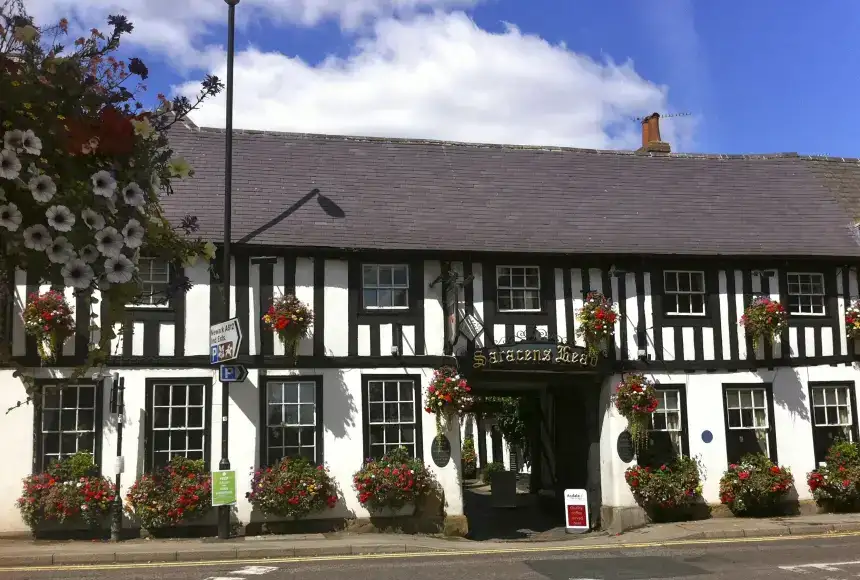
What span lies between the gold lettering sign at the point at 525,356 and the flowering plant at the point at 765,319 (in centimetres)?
398

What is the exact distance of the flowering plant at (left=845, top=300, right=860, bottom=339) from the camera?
698 inches

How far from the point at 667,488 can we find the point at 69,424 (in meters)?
11.3

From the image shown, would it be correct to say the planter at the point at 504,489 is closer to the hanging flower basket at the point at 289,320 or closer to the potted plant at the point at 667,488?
the potted plant at the point at 667,488

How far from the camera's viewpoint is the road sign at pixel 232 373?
1456 cm

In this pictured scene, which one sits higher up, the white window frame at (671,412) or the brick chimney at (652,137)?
the brick chimney at (652,137)

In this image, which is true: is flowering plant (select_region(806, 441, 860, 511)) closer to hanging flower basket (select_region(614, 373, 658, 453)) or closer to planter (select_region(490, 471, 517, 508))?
hanging flower basket (select_region(614, 373, 658, 453))

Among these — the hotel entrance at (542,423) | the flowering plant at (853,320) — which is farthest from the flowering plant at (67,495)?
the flowering plant at (853,320)

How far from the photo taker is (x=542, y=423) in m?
22.2

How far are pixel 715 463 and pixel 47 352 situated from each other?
42.6 ft

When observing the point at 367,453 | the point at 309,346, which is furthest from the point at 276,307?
the point at 367,453

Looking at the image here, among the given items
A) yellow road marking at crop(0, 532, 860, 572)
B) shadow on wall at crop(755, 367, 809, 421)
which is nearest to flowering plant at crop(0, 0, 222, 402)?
yellow road marking at crop(0, 532, 860, 572)

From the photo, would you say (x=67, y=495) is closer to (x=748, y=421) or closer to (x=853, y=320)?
(x=748, y=421)

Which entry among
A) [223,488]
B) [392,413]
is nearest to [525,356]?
[392,413]

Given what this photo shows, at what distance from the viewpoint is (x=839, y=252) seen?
18062 millimetres
